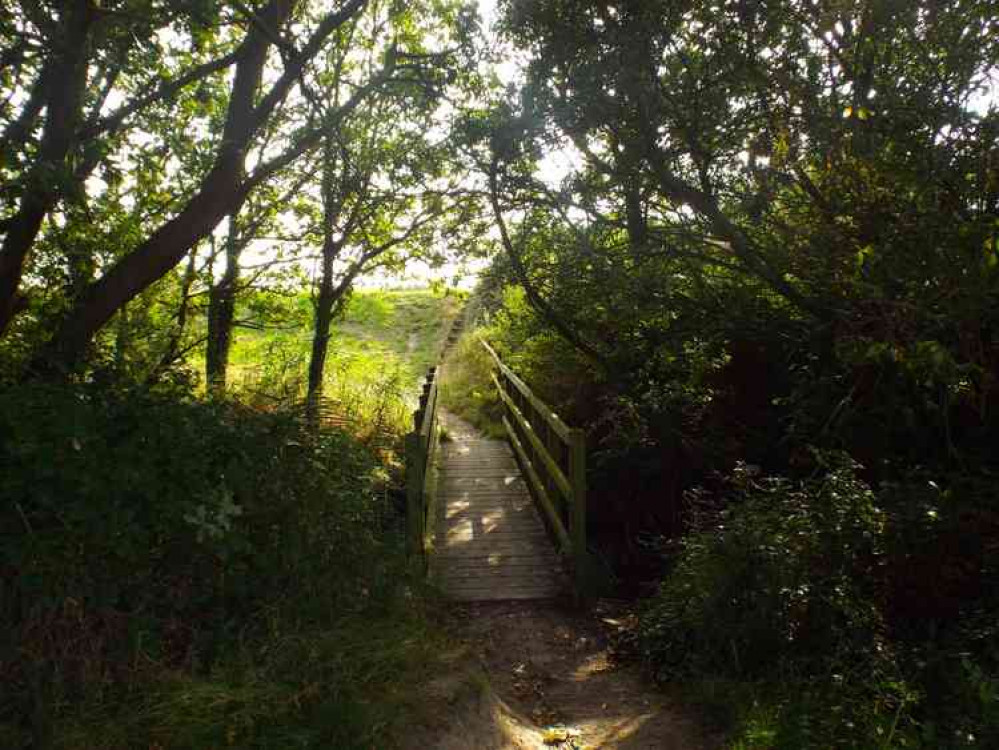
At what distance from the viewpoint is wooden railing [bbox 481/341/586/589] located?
582 cm

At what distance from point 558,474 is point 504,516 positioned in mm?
1765

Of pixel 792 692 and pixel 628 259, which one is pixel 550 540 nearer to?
pixel 628 259

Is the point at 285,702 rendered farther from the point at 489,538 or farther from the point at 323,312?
the point at 323,312

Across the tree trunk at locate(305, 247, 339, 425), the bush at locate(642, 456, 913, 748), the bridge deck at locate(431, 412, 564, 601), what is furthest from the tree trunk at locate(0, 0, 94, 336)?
the tree trunk at locate(305, 247, 339, 425)

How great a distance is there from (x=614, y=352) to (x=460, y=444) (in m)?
5.11

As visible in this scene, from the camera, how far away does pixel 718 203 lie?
6.00 metres

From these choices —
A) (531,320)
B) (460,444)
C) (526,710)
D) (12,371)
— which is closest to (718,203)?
(531,320)

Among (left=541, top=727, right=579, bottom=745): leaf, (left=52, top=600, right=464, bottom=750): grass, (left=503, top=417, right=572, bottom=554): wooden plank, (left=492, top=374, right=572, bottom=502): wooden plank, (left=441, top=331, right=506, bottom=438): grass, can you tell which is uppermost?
(left=441, top=331, right=506, bottom=438): grass

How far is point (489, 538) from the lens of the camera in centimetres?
712

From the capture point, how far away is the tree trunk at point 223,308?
864cm

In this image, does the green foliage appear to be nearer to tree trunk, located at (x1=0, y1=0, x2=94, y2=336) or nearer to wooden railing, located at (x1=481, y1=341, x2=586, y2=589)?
tree trunk, located at (x1=0, y1=0, x2=94, y2=336)

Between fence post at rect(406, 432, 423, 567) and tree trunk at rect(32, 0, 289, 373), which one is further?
fence post at rect(406, 432, 423, 567)

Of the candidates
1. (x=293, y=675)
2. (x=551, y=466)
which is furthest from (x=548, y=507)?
(x=293, y=675)

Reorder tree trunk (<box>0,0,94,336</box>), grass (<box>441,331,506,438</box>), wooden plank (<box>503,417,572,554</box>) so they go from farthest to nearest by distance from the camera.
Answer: grass (<box>441,331,506,438</box>)
wooden plank (<box>503,417,572,554</box>)
tree trunk (<box>0,0,94,336</box>)
